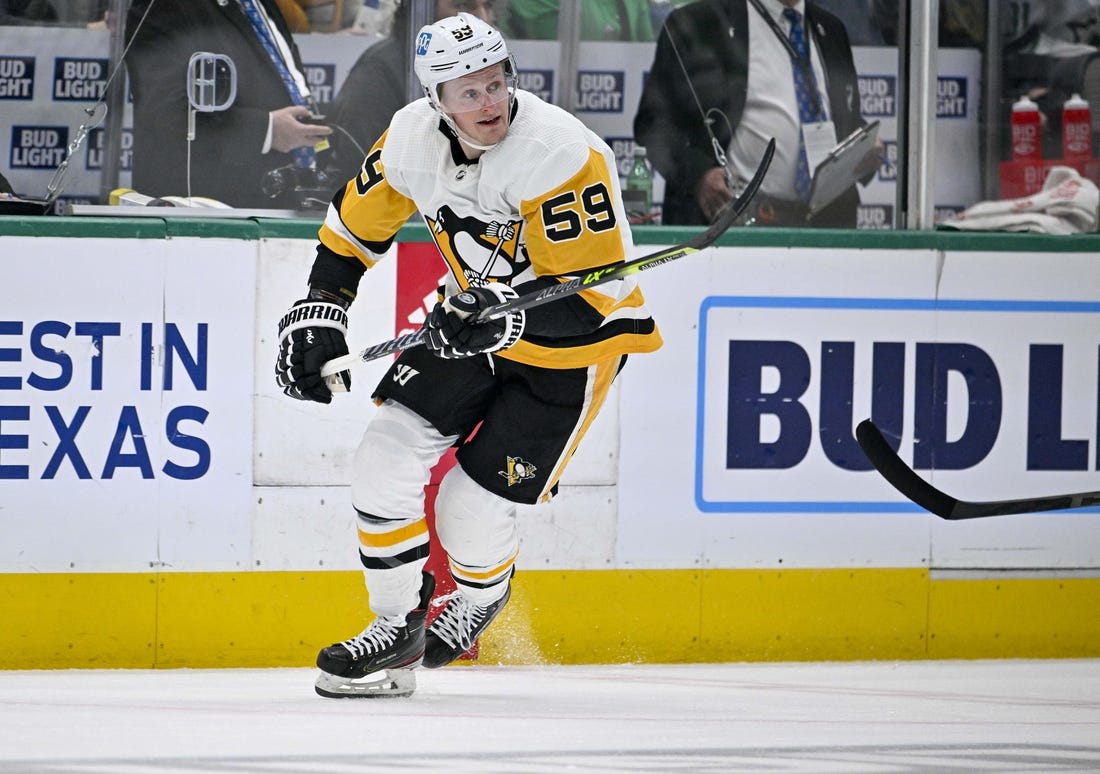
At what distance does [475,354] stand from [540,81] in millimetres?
1308

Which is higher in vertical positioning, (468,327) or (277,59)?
(277,59)

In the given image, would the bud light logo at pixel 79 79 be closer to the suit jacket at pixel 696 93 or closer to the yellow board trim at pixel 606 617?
the yellow board trim at pixel 606 617

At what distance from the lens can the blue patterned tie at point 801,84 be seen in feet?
13.8

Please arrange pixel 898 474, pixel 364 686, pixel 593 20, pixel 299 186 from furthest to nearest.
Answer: pixel 593 20
pixel 299 186
pixel 364 686
pixel 898 474

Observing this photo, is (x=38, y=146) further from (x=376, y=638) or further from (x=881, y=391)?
(x=881, y=391)

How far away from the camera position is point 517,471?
3.18 metres

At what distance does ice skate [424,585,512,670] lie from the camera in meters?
3.34

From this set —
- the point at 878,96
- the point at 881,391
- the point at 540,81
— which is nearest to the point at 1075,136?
the point at 878,96

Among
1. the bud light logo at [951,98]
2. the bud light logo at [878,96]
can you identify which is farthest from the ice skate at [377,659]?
the bud light logo at [951,98]

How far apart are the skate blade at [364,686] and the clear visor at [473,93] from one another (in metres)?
1.10

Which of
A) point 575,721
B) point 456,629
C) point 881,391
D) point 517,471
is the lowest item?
point 575,721

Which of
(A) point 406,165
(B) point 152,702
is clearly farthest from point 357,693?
(A) point 406,165

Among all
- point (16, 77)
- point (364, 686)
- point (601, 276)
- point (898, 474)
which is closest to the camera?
point (898, 474)

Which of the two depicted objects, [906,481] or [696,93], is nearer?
[906,481]
